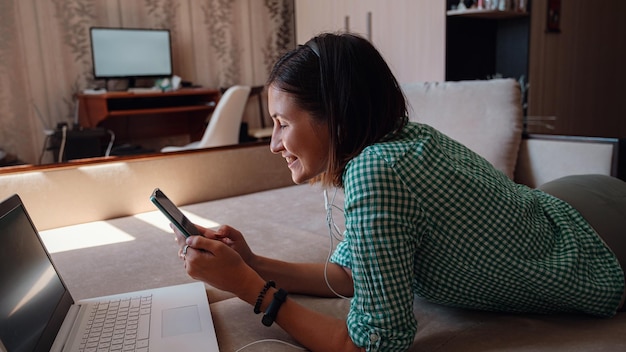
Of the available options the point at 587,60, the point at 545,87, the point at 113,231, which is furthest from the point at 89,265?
the point at 587,60

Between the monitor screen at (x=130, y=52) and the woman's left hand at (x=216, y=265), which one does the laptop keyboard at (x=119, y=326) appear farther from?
the monitor screen at (x=130, y=52)

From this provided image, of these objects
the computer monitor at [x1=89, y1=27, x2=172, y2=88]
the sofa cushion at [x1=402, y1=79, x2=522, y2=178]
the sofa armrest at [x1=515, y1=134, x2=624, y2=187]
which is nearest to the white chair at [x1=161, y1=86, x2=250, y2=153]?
the computer monitor at [x1=89, y1=27, x2=172, y2=88]

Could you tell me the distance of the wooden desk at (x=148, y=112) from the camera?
403 centimetres

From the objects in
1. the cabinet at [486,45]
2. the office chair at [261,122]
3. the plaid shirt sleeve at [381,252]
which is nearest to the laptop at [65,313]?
the plaid shirt sleeve at [381,252]

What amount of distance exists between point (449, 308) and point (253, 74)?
4491 mm

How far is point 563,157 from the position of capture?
196cm

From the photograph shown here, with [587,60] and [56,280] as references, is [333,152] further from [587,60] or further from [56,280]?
[587,60]

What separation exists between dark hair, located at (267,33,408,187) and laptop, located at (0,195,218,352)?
0.41m

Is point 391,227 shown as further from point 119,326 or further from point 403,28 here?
point 403,28

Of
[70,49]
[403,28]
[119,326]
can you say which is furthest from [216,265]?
[70,49]

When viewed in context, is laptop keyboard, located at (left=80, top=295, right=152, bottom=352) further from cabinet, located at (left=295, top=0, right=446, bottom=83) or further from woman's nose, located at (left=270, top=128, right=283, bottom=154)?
cabinet, located at (left=295, top=0, right=446, bottom=83)

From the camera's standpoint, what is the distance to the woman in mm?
800

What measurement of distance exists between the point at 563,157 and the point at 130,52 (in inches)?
140

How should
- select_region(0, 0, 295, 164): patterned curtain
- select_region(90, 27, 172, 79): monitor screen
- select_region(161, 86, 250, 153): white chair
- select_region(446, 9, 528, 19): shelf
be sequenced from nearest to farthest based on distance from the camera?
select_region(446, 9, 528, 19): shelf < select_region(161, 86, 250, 153): white chair < select_region(0, 0, 295, 164): patterned curtain < select_region(90, 27, 172, 79): monitor screen
